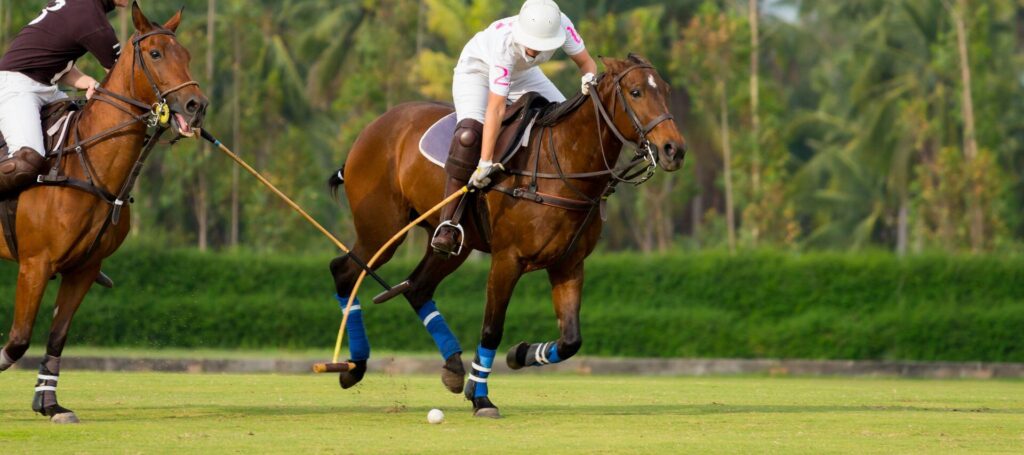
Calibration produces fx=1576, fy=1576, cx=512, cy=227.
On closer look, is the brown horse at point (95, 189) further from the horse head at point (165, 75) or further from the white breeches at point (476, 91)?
the white breeches at point (476, 91)

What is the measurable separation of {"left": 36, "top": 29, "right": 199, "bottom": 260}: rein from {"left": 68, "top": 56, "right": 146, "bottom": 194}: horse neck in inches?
0.6

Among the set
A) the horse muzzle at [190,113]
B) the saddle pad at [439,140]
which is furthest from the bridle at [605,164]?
the horse muzzle at [190,113]

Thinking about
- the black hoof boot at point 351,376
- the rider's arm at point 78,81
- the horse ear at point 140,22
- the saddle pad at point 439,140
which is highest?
the horse ear at point 140,22

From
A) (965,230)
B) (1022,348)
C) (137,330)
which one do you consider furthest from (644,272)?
(965,230)

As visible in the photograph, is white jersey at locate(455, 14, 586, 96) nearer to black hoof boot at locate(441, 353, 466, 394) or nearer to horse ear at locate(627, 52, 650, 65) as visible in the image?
horse ear at locate(627, 52, 650, 65)

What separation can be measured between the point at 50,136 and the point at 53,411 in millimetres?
1514

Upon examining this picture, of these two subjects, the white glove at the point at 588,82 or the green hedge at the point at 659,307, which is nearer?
the white glove at the point at 588,82

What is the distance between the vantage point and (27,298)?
8.30 meters

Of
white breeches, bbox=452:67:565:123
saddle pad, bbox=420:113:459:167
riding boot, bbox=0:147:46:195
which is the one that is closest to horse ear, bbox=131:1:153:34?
riding boot, bbox=0:147:46:195

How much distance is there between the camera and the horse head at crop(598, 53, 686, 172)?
27.2 ft

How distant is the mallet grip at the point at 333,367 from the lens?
8.66m

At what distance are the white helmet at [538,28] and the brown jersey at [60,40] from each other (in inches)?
88.9

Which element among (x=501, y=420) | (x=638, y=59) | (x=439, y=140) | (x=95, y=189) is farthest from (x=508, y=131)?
(x=95, y=189)

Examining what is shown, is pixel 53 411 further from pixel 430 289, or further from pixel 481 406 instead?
pixel 430 289
